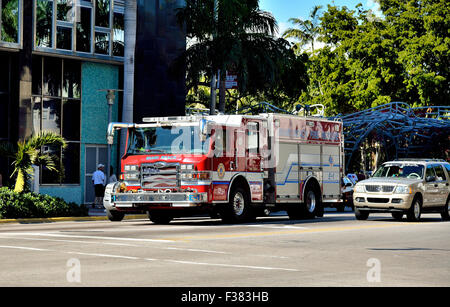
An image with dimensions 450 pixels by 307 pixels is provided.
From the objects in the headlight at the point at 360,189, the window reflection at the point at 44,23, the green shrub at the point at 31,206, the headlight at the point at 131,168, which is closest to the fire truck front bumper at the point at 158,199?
the headlight at the point at 131,168

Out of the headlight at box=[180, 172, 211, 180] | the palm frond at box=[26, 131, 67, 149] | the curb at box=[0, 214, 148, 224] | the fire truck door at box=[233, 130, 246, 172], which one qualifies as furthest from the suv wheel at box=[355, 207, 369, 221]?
the palm frond at box=[26, 131, 67, 149]

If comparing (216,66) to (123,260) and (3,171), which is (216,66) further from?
(123,260)

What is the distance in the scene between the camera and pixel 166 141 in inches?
899

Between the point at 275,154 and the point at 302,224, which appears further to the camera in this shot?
the point at 275,154

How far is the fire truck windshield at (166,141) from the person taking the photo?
2248cm

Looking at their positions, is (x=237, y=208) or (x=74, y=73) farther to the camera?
(x=74, y=73)

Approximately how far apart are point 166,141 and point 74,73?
13.8 metres

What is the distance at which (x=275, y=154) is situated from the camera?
2495 centimetres

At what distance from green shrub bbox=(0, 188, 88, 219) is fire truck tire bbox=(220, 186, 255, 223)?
21.1 ft

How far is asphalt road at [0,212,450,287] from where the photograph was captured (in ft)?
34.9

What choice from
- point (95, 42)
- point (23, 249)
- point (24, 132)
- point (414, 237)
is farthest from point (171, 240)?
point (95, 42)

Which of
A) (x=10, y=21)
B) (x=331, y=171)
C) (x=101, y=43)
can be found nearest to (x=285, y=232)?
(x=331, y=171)

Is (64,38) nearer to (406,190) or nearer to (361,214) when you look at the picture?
(361,214)

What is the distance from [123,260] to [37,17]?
22.6 meters
